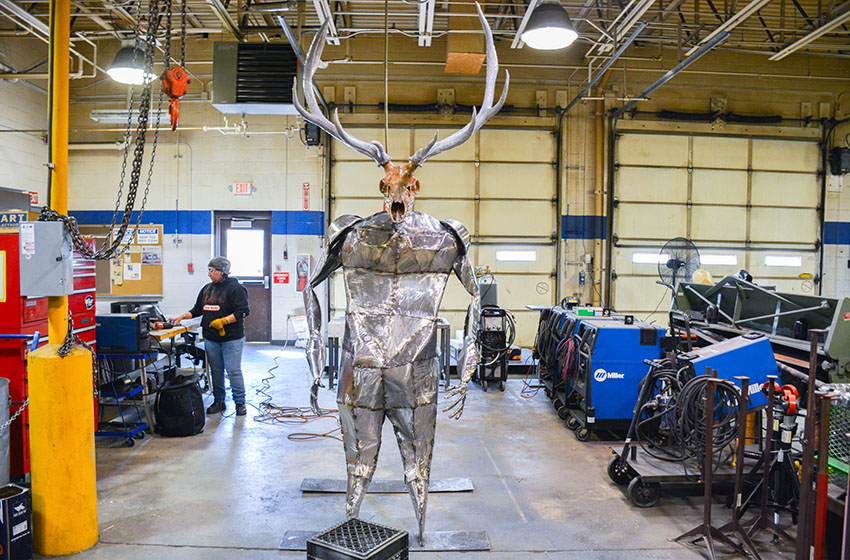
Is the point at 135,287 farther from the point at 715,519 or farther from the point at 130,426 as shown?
the point at 715,519

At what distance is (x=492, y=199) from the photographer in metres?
10.0

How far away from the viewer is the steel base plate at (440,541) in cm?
338

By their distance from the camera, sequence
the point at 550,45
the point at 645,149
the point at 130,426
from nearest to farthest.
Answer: the point at 130,426 → the point at 550,45 → the point at 645,149

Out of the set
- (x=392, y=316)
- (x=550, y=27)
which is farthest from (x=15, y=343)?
(x=550, y=27)

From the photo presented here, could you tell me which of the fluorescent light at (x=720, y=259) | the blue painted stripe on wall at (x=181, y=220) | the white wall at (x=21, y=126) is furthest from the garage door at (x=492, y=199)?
the white wall at (x=21, y=126)

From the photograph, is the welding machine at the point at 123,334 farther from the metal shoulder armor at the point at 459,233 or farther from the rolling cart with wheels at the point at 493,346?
the rolling cart with wheels at the point at 493,346

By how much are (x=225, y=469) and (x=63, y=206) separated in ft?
8.19

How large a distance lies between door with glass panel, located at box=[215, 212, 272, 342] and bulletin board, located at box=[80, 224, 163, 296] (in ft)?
3.73

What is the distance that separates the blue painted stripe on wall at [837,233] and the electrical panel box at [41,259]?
479 inches

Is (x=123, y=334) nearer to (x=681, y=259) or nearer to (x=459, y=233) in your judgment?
(x=459, y=233)

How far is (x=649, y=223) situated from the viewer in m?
10.2

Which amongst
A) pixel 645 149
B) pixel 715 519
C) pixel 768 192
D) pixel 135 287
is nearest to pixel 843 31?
pixel 768 192

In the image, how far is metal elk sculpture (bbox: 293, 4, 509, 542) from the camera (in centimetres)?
320

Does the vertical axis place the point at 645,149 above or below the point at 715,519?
above
